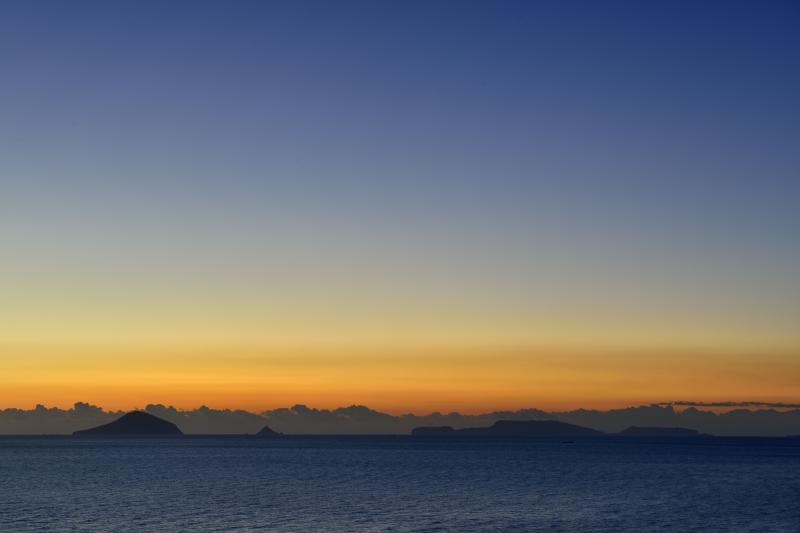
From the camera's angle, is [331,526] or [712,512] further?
[712,512]

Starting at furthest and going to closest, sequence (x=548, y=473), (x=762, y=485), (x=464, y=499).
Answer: (x=548, y=473)
(x=762, y=485)
(x=464, y=499)

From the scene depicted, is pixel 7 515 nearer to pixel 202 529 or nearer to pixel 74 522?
pixel 74 522

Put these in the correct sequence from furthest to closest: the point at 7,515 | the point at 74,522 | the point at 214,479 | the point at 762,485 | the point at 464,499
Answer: the point at 214,479 < the point at 762,485 < the point at 464,499 < the point at 7,515 < the point at 74,522

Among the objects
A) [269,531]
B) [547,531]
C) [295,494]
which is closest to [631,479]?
[295,494]

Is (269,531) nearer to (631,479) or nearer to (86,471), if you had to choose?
(631,479)

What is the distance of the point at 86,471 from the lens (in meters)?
174

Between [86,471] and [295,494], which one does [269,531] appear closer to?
[295,494]

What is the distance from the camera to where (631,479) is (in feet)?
490

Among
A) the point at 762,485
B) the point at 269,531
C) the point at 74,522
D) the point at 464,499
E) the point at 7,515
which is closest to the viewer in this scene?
the point at 269,531

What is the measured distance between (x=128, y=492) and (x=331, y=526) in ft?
165

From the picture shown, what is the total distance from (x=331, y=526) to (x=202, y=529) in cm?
1130

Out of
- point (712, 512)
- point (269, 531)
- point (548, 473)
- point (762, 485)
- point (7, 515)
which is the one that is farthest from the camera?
point (548, 473)

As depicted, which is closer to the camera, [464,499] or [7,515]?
[7,515]

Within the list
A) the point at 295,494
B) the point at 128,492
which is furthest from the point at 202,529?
the point at 128,492
